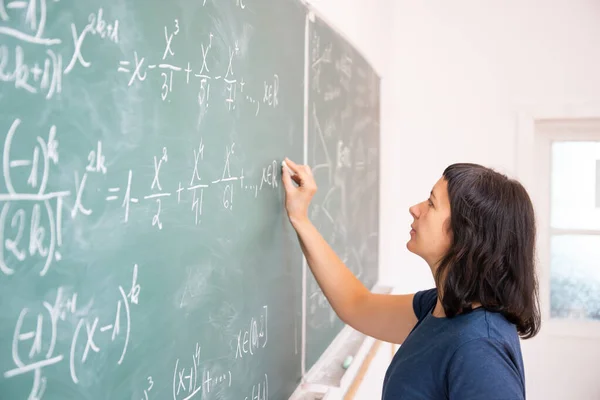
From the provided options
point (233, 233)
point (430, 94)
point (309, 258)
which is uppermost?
point (430, 94)

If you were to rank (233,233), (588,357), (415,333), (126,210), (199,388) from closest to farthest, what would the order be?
1. (126,210)
2. (199,388)
3. (233,233)
4. (415,333)
5. (588,357)

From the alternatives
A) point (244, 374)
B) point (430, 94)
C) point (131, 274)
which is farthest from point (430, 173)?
point (131, 274)

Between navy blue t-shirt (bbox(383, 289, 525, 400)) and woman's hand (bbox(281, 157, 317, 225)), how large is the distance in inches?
16.4

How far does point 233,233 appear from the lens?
3.67ft

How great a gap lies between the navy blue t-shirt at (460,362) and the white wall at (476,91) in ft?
6.61

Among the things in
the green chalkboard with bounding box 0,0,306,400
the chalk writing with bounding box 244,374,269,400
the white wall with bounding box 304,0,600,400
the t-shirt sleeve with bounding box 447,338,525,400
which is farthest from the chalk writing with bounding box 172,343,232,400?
the white wall with bounding box 304,0,600,400

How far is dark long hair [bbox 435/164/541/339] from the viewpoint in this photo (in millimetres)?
1168

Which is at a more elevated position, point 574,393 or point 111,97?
point 111,97

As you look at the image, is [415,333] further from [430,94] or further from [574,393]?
[574,393]

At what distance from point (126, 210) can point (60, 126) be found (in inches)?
6.4

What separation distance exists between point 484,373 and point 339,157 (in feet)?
3.62

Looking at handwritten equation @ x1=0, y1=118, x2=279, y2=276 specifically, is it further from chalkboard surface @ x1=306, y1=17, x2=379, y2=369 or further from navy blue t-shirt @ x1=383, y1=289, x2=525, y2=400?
chalkboard surface @ x1=306, y1=17, x2=379, y2=369

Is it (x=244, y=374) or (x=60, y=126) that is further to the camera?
(x=244, y=374)

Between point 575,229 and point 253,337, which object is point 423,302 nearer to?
point 253,337
